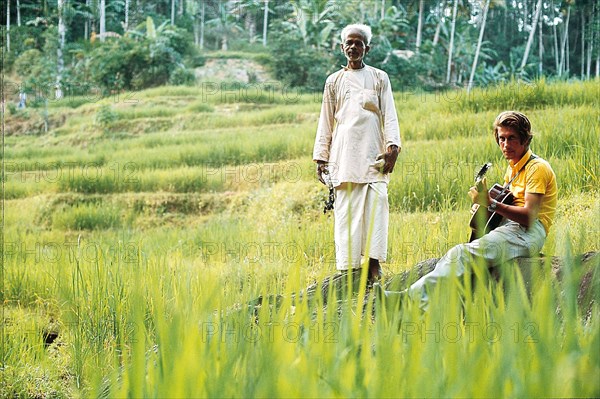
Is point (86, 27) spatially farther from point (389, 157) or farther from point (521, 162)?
point (521, 162)

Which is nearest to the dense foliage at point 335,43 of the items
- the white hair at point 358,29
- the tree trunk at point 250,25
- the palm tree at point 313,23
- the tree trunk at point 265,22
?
the palm tree at point 313,23

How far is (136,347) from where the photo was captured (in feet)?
2.49

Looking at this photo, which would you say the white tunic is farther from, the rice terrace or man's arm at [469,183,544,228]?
man's arm at [469,183,544,228]

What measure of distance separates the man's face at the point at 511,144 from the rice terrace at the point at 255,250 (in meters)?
0.33

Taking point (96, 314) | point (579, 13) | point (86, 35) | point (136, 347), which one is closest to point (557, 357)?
point (136, 347)

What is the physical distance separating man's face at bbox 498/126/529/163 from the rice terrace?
33cm

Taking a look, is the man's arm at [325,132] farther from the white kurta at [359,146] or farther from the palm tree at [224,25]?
the palm tree at [224,25]

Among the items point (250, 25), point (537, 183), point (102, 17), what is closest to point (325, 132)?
point (537, 183)

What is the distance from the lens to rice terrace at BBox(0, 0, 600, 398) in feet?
2.41

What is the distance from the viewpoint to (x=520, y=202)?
2.26 m

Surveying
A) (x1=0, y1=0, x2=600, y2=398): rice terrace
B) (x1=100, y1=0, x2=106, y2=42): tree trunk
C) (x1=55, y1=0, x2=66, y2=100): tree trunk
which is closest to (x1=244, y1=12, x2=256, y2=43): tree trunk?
(x1=0, y1=0, x2=600, y2=398): rice terrace

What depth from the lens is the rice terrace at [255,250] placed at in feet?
2.41

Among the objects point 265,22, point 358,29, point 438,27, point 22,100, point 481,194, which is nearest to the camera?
point 481,194

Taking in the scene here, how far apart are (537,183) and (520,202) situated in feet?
0.40
